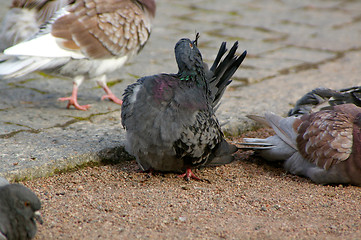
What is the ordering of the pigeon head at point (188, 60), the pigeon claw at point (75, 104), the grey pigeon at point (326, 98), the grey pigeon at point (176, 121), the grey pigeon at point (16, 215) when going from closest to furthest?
the grey pigeon at point (16, 215) → the grey pigeon at point (176, 121) → the pigeon head at point (188, 60) → the grey pigeon at point (326, 98) → the pigeon claw at point (75, 104)

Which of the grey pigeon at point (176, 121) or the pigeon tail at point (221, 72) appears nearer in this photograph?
the grey pigeon at point (176, 121)

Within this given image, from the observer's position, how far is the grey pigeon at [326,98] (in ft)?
13.1

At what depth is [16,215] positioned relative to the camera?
2506 millimetres

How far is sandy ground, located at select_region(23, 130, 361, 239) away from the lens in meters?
2.70

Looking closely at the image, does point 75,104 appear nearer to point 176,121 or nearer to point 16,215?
point 176,121

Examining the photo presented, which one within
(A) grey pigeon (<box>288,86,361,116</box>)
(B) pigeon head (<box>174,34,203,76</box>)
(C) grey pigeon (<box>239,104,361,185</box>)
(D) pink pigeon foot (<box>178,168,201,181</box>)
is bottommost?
(D) pink pigeon foot (<box>178,168,201,181</box>)

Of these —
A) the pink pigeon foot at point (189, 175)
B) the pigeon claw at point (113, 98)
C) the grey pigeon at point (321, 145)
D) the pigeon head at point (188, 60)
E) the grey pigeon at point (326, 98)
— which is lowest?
the pink pigeon foot at point (189, 175)

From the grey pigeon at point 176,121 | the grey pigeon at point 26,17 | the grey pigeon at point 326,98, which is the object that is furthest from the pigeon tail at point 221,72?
the grey pigeon at point 26,17

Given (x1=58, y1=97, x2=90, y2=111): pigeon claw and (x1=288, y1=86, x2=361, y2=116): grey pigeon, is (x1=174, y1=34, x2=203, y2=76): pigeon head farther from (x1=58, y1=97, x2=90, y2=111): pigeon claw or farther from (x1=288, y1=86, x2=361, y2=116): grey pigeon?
(x1=58, y1=97, x2=90, y2=111): pigeon claw

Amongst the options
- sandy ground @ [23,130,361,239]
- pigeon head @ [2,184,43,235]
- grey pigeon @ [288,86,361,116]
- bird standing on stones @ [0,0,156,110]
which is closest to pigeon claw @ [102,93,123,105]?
bird standing on stones @ [0,0,156,110]

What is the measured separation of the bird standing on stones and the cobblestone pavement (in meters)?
0.39

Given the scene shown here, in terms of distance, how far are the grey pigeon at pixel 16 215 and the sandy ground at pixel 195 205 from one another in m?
0.14

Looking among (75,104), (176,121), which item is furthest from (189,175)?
(75,104)

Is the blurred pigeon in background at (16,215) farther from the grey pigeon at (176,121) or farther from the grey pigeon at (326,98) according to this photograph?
the grey pigeon at (326,98)
